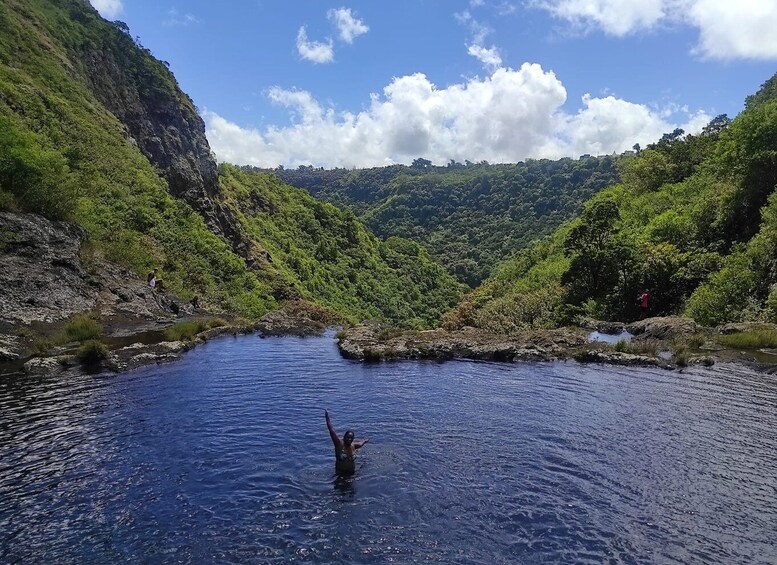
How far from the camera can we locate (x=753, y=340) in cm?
3525

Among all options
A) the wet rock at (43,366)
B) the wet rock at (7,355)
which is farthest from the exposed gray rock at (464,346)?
the wet rock at (7,355)

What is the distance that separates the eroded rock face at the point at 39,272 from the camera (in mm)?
35938

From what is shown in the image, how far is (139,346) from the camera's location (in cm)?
3366

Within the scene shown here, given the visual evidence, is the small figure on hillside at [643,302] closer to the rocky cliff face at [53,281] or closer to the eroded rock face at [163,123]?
the rocky cliff face at [53,281]

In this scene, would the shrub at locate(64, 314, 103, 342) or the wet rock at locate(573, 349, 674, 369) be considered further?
the shrub at locate(64, 314, 103, 342)

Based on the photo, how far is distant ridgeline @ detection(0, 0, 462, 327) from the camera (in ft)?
185

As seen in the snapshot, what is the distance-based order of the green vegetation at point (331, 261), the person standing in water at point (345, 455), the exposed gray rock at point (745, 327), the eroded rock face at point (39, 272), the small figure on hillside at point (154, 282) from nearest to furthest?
the person standing in water at point (345, 455) < the eroded rock face at point (39, 272) < the exposed gray rock at point (745, 327) < the small figure on hillside at point (154, 282) < the green vegetation at point (331, 261)

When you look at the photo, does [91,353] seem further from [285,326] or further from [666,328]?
[666,328]

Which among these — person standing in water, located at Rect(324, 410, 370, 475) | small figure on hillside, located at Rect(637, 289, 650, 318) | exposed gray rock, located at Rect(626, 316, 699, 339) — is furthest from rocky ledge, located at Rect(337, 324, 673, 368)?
person standing in water, located at Rect(324, 410, 370, 475)

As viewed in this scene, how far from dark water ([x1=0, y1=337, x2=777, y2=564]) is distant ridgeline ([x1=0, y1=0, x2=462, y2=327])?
1212 inches

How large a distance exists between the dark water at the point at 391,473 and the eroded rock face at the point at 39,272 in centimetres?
1277

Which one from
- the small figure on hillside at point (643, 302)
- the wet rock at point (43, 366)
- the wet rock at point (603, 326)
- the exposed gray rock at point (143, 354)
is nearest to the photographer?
the wet rock at point (43, 366)

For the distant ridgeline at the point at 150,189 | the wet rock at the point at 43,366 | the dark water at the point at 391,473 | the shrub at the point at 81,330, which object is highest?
the distant ridgeline at the point at 150,189

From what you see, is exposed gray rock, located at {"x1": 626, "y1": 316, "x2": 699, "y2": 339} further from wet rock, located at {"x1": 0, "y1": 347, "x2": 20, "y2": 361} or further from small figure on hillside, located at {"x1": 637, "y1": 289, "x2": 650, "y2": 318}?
wet rock, located at {"x1": 0, "y1": 347, "x2": 20, "y2": 361}
